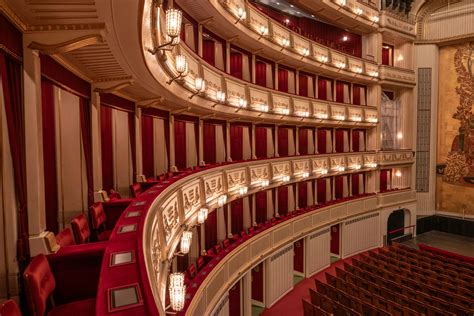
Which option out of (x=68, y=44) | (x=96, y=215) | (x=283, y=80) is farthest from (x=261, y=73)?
(x=68, y=44)

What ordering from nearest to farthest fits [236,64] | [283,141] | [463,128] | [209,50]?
[209,50], [236,64], [283,141], [463,128]

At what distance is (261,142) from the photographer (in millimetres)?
12789

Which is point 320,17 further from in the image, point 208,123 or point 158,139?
point 158,139

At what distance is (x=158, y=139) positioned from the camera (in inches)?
329

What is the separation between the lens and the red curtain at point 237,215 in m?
11.2

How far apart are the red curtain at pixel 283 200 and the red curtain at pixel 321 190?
2.35 m

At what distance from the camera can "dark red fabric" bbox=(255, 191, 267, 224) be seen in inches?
488

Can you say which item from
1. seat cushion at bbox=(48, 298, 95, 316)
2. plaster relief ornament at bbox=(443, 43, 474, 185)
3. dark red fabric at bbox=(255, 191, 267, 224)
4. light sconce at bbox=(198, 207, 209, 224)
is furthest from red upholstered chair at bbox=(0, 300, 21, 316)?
plaster relief ornament at bbox=(443, 43, 474, 185)

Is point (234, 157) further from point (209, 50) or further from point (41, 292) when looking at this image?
point (41, 292)

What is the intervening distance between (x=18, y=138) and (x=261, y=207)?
33.3 feet

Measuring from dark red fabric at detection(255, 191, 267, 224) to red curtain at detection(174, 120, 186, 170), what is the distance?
155 inches

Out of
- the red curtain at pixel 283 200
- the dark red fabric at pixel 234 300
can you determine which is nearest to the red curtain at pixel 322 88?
the red curtain at pixel 283 200

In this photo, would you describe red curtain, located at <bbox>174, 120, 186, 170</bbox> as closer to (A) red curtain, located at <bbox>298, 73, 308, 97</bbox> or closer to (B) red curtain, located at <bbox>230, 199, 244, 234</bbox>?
(B) red curtain, located at <bbox>230, 199, 244, 234</bbox>

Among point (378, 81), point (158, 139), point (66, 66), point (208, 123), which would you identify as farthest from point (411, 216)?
point (66, 66)
